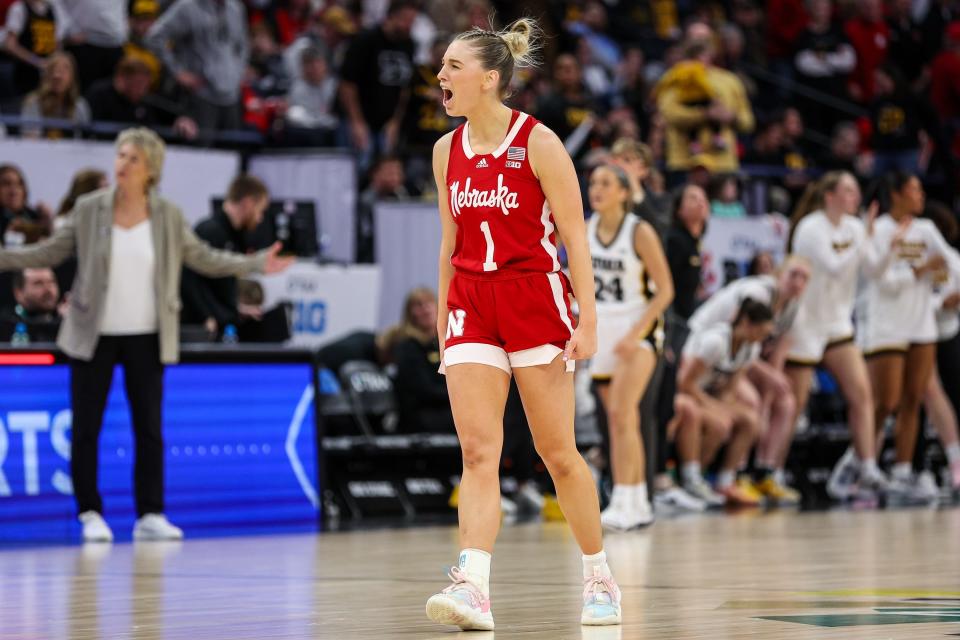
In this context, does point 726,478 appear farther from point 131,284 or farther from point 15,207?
point 15,207

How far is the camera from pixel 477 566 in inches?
186

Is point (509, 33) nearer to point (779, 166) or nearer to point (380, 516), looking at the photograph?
point (380, 516)

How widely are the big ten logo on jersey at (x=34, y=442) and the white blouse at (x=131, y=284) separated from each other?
27.9 inches

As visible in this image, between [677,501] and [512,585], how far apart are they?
19.1ft

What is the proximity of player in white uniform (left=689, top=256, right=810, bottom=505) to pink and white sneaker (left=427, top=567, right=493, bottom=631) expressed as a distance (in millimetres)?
7591

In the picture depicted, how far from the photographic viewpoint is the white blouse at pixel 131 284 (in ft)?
29.6

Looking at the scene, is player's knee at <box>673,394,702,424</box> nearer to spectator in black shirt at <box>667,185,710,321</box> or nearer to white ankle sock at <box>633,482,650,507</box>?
spectator in black shirt at <box>667,185,710,321</box>

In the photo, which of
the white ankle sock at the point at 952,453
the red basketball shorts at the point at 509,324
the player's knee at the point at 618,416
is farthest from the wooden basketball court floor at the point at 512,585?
the white ankle sock at the point at 952,453

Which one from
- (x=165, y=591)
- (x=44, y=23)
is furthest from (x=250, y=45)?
(x=165, y=591)

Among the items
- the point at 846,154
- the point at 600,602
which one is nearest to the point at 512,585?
the point at 600,602

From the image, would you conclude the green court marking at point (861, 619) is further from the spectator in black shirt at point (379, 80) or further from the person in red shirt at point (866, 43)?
the person in red shirt at point (866, 43)

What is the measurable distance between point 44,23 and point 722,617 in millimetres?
9868

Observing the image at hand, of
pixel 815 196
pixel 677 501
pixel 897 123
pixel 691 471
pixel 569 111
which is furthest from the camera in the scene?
pixel 897 123

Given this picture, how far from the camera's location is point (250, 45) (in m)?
15.7
